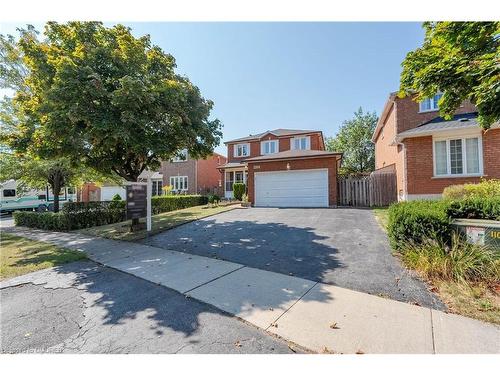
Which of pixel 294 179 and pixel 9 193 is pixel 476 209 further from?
pixel 9 193

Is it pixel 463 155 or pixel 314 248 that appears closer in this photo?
pixel 314 248

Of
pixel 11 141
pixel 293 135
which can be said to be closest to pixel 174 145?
pixel 11 141

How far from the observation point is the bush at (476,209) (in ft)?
17.2

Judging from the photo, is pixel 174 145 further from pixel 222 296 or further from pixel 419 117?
pixel 419 117

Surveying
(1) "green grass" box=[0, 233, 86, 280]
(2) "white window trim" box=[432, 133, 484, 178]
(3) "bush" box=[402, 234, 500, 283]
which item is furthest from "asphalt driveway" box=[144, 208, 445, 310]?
(2) "white window trim" box=[432, 133, 484, 178]

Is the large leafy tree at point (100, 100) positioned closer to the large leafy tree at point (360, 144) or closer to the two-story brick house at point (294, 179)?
the two-story brick house at point (294, 179)

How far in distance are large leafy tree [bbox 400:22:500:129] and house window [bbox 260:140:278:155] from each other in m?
20.3

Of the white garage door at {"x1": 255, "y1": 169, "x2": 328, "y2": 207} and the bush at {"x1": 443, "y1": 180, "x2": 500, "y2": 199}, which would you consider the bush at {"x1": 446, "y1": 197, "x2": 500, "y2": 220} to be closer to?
the bush at {"x1": 443, "y1": 180, "x2": 500, "y2": 199}

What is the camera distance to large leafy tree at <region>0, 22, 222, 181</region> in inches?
290

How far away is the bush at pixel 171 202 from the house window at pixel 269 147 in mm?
8578

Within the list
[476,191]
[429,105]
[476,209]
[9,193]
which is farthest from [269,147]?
[9,193]

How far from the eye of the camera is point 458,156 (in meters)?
11.5

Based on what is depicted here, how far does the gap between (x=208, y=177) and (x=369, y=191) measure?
62.7ft
